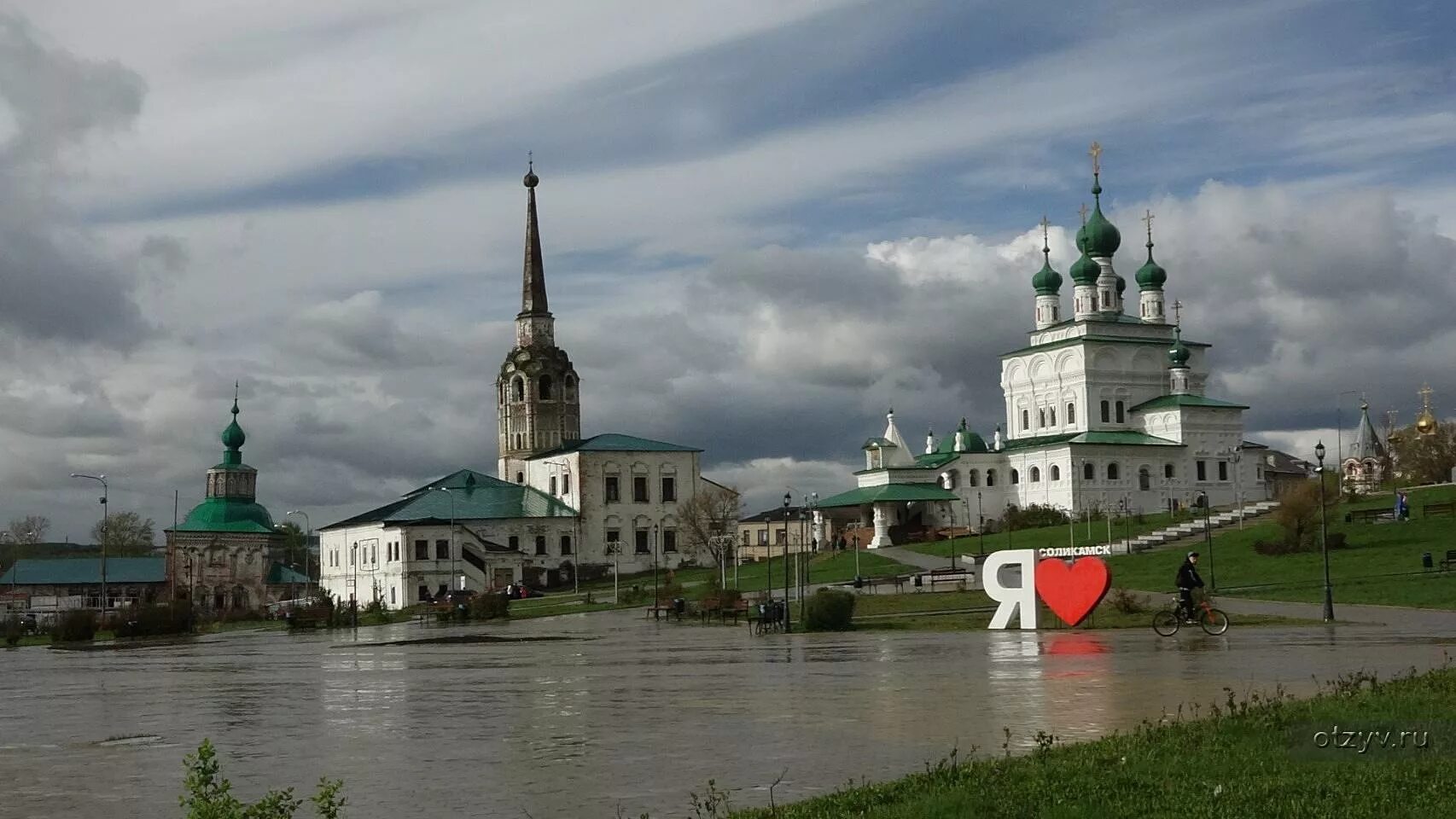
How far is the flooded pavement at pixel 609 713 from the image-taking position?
41.6 feet

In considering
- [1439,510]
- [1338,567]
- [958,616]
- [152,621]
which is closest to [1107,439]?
[1439,510]

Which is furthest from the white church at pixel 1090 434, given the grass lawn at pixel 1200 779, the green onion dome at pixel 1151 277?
the grass lawn at pixel 1200 779

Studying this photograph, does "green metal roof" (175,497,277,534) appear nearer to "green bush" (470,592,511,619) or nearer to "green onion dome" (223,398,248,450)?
"green onion dome" (223,398,248,450)

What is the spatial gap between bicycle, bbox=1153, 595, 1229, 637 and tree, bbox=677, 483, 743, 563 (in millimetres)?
70768

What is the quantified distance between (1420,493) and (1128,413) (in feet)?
98.4

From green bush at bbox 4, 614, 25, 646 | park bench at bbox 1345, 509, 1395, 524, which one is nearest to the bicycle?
park bench at bbox 1345, 509, 1395, 524

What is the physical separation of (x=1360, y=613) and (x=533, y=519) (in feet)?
237

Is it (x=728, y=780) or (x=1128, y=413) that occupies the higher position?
(x=1128, y=413)

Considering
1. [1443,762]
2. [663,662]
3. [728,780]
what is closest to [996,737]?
[728,780]

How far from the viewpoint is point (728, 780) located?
12.4 meters

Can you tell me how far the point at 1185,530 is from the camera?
71.3 m

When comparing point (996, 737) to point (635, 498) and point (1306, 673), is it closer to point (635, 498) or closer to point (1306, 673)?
point (1306, 673)

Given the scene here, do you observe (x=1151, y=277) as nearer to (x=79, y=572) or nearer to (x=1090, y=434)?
(x=1090, y=434)

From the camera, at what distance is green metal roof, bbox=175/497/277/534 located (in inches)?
4503
